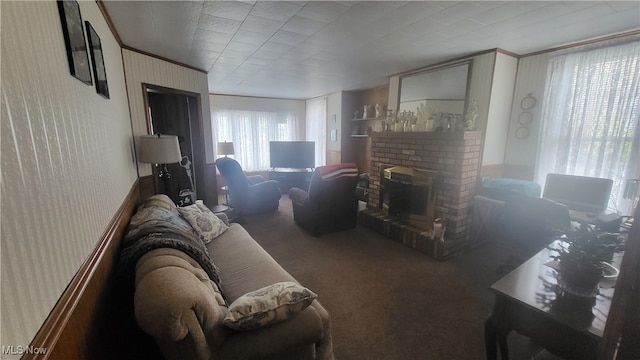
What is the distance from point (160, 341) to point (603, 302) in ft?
6.56

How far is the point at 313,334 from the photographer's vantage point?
119cm

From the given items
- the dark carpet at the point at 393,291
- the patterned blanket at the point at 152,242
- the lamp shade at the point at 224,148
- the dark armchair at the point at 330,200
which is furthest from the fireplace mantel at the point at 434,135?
the lamp shade at the point at 224,148

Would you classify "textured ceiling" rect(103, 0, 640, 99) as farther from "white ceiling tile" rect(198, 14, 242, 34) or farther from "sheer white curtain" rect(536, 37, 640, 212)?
"sheer white curtain" rect(536, 37, 640, 212)

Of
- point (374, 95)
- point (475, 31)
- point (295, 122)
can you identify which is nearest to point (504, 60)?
point (475, 31)

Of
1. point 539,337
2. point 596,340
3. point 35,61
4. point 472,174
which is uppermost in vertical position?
point 35,61

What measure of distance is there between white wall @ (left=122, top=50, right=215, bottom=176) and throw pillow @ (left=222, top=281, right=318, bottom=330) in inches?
109

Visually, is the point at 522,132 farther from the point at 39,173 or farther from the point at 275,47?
the point at 39,173

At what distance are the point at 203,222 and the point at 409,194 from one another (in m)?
2.62

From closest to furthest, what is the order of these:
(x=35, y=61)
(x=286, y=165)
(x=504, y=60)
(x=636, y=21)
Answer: (x=35, y=61) → (x=636, y=21) → (x=504, y=60) → (x=286, y=165)

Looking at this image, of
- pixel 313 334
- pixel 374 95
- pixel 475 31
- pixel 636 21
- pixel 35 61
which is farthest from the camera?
pixel 374 95

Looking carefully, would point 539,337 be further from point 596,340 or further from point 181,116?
point 181,116

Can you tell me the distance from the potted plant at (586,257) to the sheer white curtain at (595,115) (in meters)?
2.15

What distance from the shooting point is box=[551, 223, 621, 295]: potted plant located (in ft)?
3.68

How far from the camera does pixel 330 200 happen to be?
3.47 m
